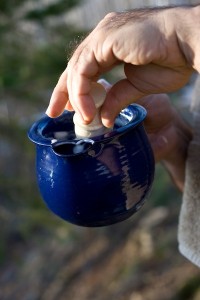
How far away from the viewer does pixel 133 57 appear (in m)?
1.00

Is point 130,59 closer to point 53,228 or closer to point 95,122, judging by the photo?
point 95,122

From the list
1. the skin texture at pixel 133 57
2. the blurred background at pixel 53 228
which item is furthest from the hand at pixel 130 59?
the blurred background at pixel 53 228

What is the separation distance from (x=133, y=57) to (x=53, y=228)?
2.37 meters

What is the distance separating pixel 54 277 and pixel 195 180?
221cm

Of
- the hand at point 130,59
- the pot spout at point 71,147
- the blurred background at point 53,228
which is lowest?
the blurred background at point 53,228

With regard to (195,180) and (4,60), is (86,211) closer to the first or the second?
(195,180)

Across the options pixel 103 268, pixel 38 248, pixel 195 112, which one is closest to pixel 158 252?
pixel 103 268

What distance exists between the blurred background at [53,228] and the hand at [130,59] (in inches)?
55.5

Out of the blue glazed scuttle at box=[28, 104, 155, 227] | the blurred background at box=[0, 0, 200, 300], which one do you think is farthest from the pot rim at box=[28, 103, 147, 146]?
the blurred background at box=[0, 0, 200, 300]

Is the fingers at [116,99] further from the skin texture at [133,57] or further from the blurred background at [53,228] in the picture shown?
the blurred background at [53,228]

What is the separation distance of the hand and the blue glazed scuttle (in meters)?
0.05

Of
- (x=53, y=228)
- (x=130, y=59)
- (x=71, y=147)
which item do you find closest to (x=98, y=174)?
(x=71, y=147)

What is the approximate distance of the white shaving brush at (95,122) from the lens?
42.2 inches

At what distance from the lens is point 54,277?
342cm
